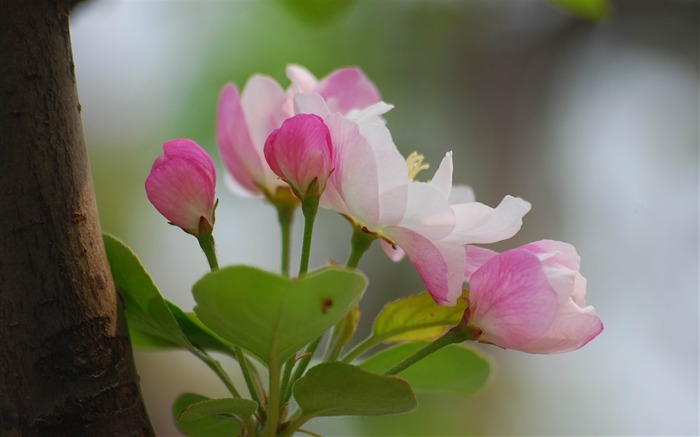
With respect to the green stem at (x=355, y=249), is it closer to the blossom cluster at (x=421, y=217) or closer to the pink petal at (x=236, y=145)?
the blossom cluster at (x=421, y=217)

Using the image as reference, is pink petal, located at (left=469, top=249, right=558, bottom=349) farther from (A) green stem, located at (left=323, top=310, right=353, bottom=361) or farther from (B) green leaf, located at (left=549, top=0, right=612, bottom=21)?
(B) green leaf, located at (left=549, top=0, right=612, bottom=21)

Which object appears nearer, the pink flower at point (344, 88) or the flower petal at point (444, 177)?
the flower petal at point (444, 177)

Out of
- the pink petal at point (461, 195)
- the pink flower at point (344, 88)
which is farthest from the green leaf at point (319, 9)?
the pink petal at point (461, 195)

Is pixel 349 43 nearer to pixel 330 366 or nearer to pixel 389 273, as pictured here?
pixel 389 273

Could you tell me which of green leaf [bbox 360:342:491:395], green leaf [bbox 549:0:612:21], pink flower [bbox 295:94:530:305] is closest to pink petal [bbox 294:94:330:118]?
pink flower [bbox 295:94:530:305]

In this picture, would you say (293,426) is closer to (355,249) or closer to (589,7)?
(355,249)

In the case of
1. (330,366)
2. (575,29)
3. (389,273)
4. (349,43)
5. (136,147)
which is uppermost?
(575,29)

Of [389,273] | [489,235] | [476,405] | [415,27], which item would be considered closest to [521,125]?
[415,27]
